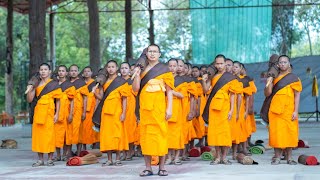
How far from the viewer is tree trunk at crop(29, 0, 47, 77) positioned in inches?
Result: 719

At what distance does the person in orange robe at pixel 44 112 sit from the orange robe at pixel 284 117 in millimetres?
3253

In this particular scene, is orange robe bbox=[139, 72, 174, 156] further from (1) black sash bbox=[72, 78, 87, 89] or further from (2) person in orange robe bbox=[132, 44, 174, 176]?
(1) black sash bbox=[72, 78, 87, 89]

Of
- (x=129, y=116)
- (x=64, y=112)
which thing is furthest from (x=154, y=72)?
(x=64, y=112)

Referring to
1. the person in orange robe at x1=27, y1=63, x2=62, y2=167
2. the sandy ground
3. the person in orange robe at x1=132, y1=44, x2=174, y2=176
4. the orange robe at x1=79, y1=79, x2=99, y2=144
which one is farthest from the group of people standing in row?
the orange robe at x1=79, y1=79, x2=99, y2=144

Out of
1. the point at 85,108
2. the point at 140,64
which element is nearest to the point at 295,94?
the point at 140,64

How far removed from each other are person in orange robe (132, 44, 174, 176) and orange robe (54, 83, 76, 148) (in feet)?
8.78

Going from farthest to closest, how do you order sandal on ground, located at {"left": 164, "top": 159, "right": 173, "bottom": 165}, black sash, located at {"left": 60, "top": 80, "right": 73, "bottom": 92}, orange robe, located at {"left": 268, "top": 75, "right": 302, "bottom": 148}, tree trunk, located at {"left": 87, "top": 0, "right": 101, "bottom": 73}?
tree trunk, located at {"left": 87, "top": 0, "right": 101, "bottom": 73}, black sash, located at {"left": 60, "top": 80, "right": 73, "bottom": 92}, sandal on ground, located at {"left": 164, "top": 159, "right": 173, "bottom": 165}, orange robe, located at {"left": 268, "top": 75, "right": 302, "bottom": 148}

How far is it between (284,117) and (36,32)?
10.1 meters

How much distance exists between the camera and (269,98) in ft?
32.7

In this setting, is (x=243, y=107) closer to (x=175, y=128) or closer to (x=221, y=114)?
(x=221, y=114)

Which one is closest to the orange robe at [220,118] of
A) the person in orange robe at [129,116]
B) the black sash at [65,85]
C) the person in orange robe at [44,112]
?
the person in orange robe at [129,116]

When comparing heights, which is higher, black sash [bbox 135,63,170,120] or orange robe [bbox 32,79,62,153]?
black sash [bbox 135,63,170,120]

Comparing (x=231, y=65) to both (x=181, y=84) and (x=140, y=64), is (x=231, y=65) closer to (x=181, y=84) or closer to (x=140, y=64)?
(x=181, y=84)

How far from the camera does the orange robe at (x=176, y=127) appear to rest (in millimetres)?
10102
